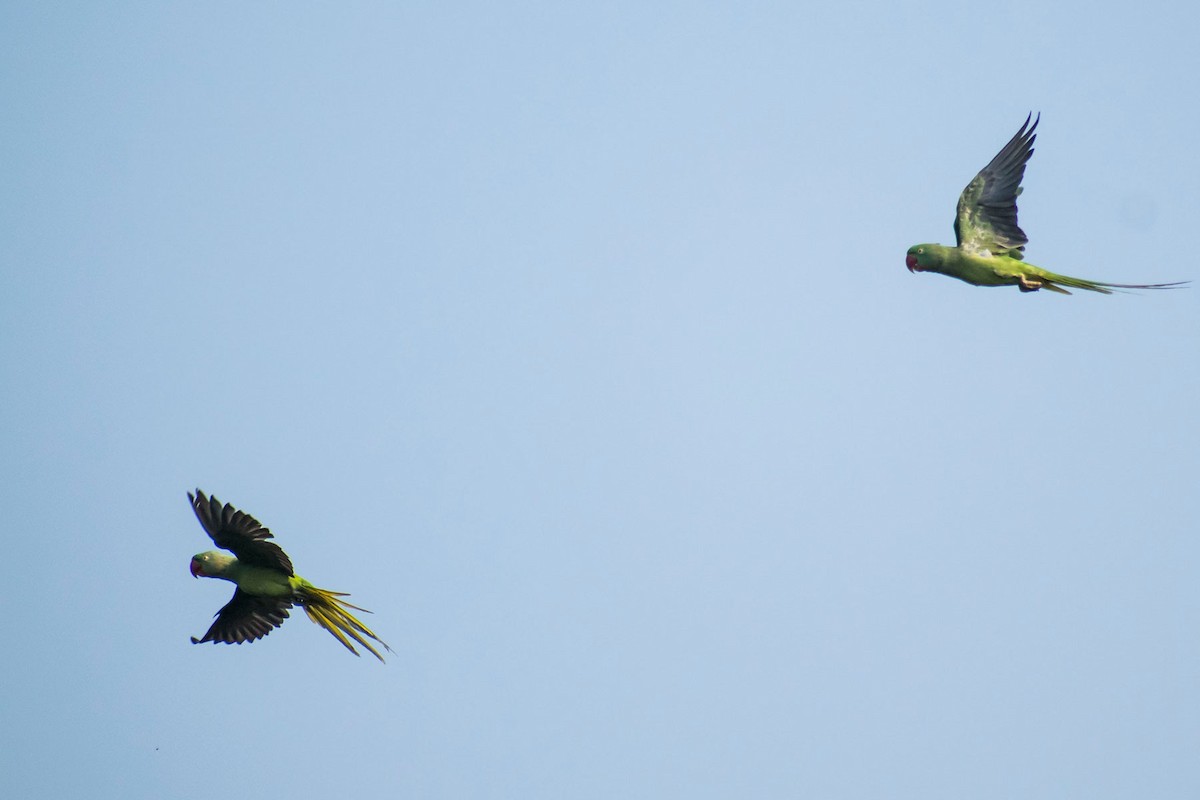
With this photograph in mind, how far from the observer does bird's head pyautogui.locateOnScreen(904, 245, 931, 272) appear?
16.9 meters

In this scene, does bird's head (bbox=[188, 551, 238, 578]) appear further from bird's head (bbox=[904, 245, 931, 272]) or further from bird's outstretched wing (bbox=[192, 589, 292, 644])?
bird's head (bbox=[904, 245, 931, 272])

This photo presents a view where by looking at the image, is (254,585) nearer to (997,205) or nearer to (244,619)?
(244,619)

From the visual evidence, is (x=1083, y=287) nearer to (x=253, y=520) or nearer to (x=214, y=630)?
(x=253, y=520)

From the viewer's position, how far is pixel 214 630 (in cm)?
1745

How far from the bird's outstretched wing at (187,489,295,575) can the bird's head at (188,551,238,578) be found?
16 centimetres

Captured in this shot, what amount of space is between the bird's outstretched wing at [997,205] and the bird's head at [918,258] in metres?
0.46

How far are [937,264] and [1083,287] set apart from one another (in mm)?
1979

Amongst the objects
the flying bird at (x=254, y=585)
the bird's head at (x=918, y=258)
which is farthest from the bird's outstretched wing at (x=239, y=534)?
the bird's head at (x=918, y=258)

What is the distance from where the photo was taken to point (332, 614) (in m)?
15.9

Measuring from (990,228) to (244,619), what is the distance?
1142cm

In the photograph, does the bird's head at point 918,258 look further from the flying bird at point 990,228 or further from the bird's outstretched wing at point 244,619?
the bird's outstretched wing at point 244,619

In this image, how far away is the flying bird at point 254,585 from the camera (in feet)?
51.0

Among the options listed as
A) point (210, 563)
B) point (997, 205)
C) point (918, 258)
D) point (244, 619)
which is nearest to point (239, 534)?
point (210, 563)

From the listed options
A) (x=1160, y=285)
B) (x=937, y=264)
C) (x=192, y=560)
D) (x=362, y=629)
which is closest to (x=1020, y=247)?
(x=937, y=264)
